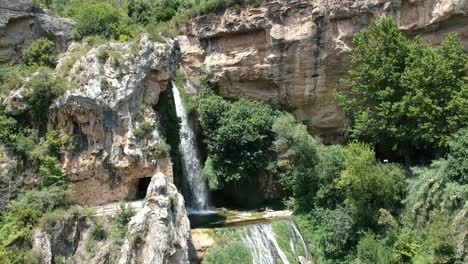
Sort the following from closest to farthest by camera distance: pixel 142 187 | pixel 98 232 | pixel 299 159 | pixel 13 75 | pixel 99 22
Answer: pixel 98 232 → pixel 13 75 → pixel 142 187 → pixel 299 159 → pixel 99 22

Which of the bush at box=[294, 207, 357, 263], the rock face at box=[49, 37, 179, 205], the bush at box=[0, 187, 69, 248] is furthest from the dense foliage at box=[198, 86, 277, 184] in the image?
the bush at box=[0, 187, 69, 248]

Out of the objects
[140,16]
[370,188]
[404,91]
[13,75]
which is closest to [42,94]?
[13,75]

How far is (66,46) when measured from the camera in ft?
81.1

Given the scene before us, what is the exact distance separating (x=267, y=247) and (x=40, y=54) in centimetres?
1514

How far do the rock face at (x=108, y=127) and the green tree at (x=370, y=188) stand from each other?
27.2 ft

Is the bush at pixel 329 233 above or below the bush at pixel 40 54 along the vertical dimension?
below

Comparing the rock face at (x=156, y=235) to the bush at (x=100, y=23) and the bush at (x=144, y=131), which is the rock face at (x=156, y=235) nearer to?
the bush at (x=144, y=131)

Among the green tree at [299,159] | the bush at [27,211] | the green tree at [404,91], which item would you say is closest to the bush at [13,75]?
the bush at [27,211]

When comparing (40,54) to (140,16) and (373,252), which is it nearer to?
(140,16)

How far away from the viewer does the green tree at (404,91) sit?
19547 mm

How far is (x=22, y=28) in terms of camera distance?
24047 millimetres

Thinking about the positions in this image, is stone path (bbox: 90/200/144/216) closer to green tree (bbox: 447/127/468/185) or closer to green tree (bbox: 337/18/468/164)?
green tree (bbox: 337/18/468/164)

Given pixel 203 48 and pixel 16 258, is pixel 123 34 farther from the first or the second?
pixel 16 258

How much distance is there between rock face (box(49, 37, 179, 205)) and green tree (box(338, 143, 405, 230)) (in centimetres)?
829
